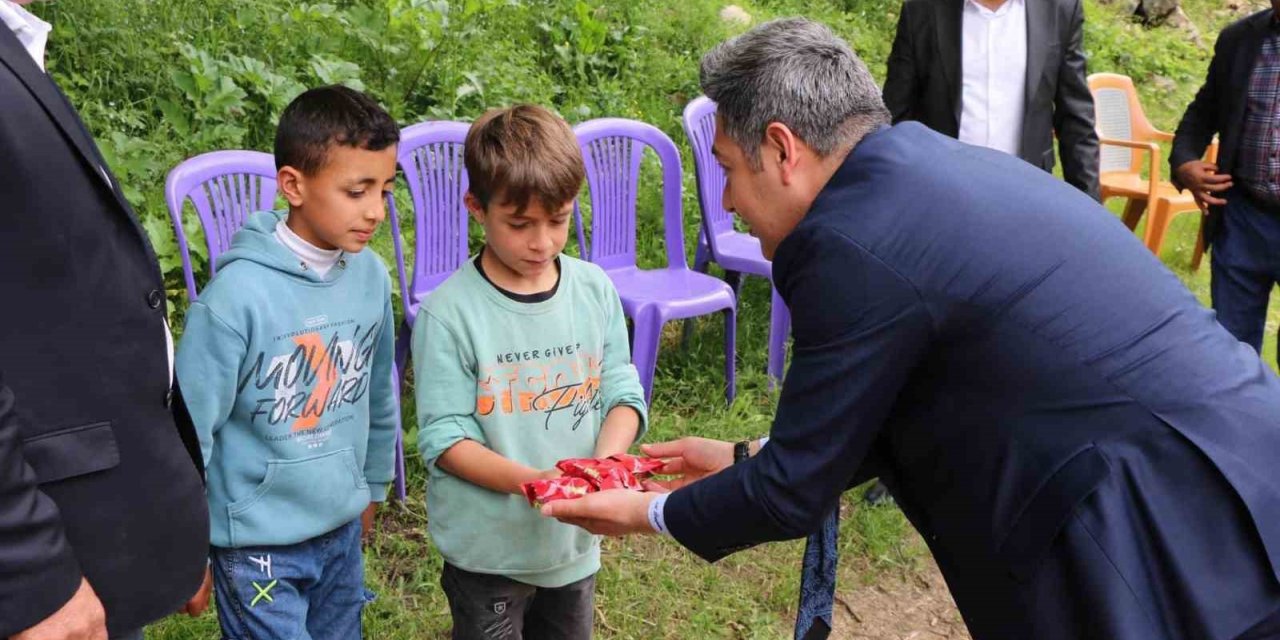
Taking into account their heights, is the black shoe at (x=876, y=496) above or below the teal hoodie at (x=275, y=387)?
below

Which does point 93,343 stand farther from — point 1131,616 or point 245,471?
point 1131,616

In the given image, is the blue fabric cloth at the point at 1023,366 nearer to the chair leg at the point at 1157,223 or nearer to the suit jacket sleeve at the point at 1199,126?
the suit jacket sleeve at the point at 1199,126

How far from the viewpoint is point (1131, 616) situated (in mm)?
1876

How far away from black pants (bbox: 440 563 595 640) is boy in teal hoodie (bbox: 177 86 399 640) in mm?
260

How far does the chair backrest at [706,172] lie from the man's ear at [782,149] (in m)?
3.26

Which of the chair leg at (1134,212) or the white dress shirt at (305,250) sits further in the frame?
the chair leg at (1134,212)

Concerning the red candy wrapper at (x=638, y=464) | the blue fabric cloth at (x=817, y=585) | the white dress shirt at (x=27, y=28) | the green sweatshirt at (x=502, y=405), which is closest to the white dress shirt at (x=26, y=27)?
the white dress shirt at (x=27, y=28)

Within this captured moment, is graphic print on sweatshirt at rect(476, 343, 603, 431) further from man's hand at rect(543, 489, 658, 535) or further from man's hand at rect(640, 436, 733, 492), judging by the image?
man's hand at rect(543, 489, 658, 535)

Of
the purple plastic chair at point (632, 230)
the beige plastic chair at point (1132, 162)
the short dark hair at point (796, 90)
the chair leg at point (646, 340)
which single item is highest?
the short dark hair at point (796, 90)

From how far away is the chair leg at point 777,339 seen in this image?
5.29 meters

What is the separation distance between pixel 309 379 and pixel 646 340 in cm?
229

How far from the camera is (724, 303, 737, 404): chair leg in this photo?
199 inches

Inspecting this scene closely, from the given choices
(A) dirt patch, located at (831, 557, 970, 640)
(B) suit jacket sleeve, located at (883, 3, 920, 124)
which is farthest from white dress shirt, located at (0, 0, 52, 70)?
(B) suit jacket sleeve, located at (883, 3, 920, 124)

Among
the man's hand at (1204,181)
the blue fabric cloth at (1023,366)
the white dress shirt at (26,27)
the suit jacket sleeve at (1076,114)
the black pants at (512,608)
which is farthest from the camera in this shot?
the man's hand at (1204,181)
